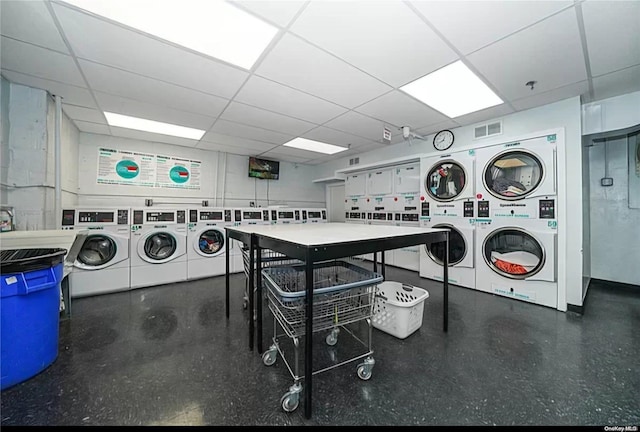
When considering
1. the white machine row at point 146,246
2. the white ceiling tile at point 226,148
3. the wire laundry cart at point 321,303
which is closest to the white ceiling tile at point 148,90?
the white ceiling tile at point 226,148

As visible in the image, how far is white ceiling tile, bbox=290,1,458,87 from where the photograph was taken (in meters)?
1.47

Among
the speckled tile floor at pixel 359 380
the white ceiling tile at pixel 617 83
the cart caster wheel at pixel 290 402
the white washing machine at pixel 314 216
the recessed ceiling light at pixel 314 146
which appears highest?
the recessed ceiling light at pixel 314 146

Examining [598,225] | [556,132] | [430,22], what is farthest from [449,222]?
[430,22]

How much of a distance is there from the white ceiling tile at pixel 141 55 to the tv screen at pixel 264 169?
9.03 ft

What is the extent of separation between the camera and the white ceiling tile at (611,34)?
1.45 meters

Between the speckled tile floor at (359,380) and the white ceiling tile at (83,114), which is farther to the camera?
the white ceiling tile at (83,114)

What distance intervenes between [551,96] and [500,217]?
4.60 ft

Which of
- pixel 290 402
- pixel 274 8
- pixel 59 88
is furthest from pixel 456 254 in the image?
pixel 59 88

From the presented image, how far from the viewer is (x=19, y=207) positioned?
2.32m

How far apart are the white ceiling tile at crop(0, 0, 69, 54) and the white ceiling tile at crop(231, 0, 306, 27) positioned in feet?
4.14

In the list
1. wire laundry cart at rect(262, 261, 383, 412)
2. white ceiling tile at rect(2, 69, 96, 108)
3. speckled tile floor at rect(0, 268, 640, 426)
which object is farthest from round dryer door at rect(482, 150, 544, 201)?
white ceiling tile at rect(2, 69, 96, 108)

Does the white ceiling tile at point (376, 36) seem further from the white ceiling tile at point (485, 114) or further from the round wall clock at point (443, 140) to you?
the round wall clock at point (443, 140)

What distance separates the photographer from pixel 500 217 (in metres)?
2.96

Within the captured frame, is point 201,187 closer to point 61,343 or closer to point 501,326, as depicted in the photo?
point 61,343
